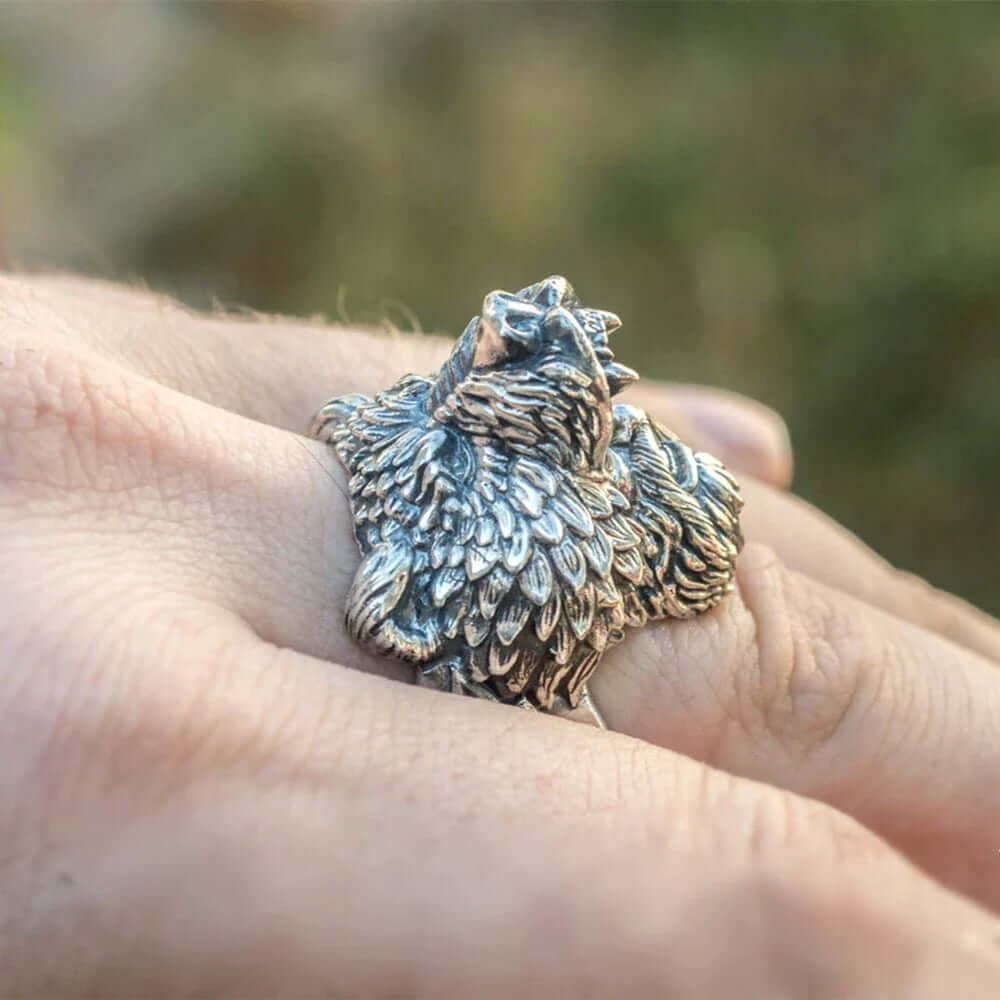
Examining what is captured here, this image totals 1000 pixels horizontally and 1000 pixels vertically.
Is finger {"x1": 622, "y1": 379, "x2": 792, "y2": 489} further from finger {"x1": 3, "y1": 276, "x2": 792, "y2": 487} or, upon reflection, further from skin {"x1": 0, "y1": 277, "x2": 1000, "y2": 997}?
skin {"x1": 0, "y1": 277, "x2": 1000, "y2": 997}

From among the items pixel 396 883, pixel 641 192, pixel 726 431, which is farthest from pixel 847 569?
pixel 641 192

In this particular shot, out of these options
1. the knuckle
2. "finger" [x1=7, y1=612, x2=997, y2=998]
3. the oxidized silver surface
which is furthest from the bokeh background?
"finger" [x1=7, y1=612, x2=997, y2=998]

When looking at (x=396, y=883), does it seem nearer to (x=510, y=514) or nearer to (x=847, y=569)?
(x=510, y=514)

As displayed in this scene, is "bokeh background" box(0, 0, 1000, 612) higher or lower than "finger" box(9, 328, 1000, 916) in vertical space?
higher

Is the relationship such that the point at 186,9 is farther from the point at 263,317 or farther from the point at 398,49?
the point at 263,317

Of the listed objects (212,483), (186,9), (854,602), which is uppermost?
(186,9)

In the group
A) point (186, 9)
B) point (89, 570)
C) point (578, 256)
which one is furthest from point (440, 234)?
point (89, 570)

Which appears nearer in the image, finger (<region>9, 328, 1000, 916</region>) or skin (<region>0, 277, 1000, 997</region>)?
skin (<region>0, 277, 1000, 997</region>)
